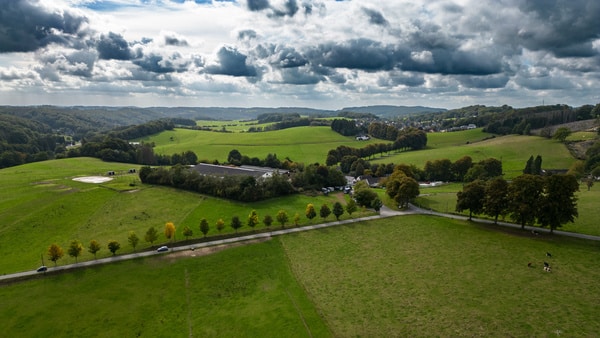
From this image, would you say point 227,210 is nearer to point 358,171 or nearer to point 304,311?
point 304,311

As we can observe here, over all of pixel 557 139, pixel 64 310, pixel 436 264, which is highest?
pixel 557 139

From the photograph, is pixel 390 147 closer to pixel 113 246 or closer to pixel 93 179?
pixel 93 179

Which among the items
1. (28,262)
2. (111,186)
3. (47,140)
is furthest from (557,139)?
(47,140)

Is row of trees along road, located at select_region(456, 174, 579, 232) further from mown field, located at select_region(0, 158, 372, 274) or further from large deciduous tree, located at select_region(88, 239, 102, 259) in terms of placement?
large deciduous tree, located at select_region(88, 239, 102, 259)

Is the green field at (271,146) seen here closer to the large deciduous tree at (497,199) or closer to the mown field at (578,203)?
the mown field at (578,203)

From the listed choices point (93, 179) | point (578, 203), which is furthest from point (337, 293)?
point (93, 179)

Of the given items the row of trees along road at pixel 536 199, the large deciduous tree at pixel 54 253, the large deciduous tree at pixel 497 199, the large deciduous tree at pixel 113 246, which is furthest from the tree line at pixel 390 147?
the large deciduous tree at pixel 54 253
